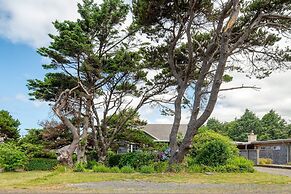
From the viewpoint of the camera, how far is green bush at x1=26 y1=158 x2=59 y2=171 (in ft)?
74.2

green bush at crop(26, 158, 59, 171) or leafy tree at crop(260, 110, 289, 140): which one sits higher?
leafy tree at crop(260, 110, 289, 140)

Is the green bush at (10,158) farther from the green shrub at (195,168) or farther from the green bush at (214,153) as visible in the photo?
the green shrub at (195,168)

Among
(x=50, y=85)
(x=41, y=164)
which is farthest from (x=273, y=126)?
(x=41, y=164)

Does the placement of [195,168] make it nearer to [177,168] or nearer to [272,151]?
[177,168]

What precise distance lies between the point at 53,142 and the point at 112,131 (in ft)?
13.2

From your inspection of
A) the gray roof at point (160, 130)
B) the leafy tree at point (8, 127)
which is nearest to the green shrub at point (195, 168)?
the leafy tree at point (8, 127)

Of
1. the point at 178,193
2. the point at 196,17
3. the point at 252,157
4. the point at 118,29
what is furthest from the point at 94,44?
the point at 252,157

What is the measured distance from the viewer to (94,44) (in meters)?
23.3

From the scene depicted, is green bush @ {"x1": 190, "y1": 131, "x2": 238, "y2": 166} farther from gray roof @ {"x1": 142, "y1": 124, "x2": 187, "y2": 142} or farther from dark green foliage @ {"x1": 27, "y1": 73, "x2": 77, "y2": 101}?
gray roof @ {"x1": 142, "y1": 124, "x2": 187, "y2": 142}

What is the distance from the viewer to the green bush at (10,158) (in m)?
20.8

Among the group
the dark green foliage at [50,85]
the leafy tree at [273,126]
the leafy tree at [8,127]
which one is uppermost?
the leafy tree at [273,126]

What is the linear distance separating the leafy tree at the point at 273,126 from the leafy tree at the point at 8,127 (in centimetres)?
4753

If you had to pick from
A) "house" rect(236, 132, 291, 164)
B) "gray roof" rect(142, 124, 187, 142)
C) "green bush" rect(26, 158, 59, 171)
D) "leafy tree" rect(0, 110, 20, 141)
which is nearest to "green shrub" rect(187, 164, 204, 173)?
"green bush" rect(26, 158, 59, 171)

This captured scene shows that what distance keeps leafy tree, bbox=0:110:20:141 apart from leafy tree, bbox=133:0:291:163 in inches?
447
